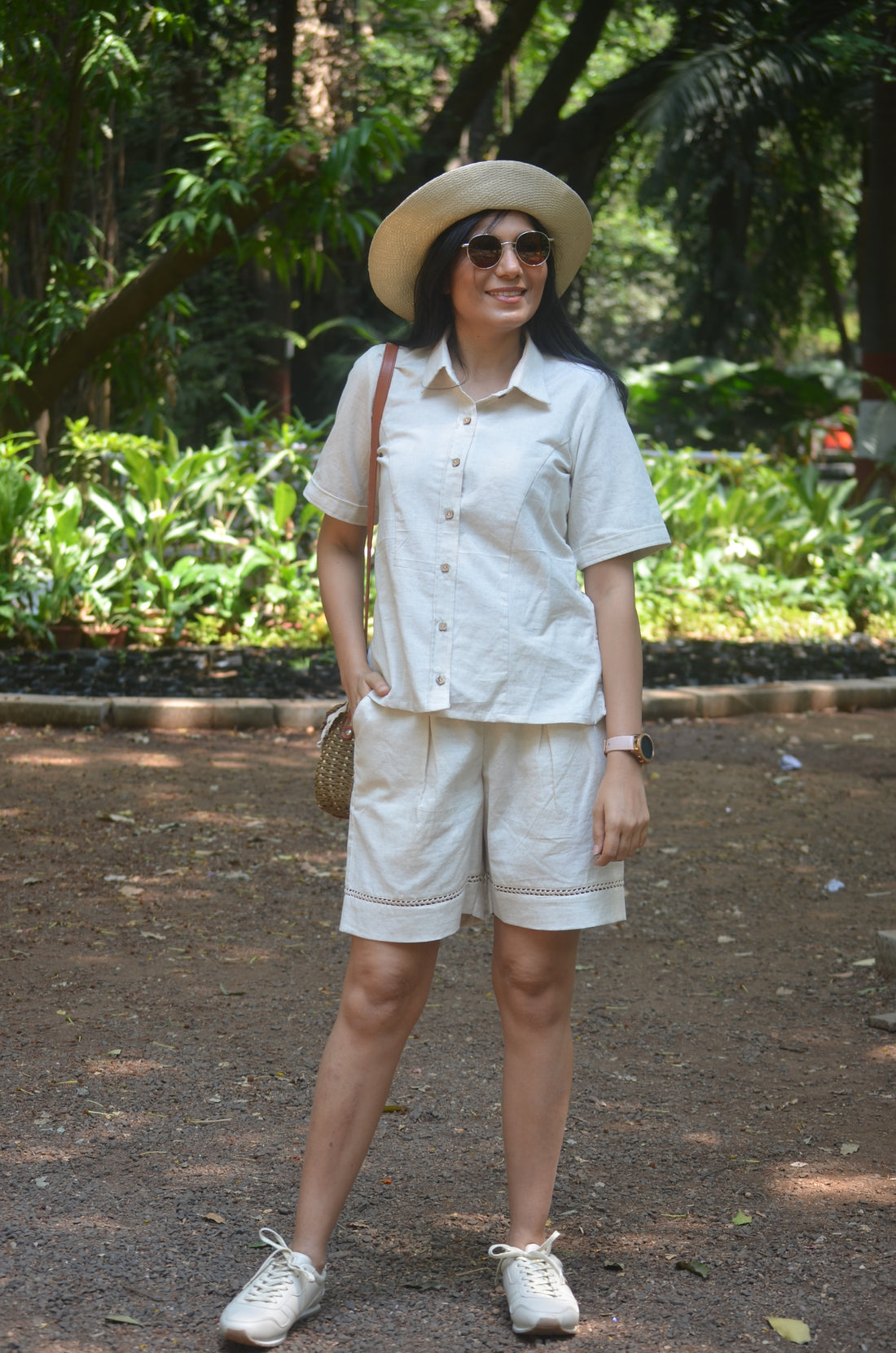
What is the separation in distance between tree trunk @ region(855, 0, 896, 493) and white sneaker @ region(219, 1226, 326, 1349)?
9972 millimetres

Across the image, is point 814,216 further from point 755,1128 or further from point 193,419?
point 755,1128

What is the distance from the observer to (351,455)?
2.43m

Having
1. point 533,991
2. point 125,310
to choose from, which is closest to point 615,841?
point 533,991

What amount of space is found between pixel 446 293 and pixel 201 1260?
172cm

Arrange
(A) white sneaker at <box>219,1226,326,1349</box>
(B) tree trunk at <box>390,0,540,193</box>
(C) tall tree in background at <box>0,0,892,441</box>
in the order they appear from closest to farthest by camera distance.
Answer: (A) white sneaker at <box>219,1226,326,1349</box> → (C) tall tree in background at <box>0,0,892,441</box> → (B) tree trunk at <box>390,0,540,193</box>

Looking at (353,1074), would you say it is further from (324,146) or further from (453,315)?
(324,146)

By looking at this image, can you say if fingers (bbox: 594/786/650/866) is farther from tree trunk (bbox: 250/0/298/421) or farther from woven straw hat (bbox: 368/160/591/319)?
tree trunk (bbox: 250/0/298/421)

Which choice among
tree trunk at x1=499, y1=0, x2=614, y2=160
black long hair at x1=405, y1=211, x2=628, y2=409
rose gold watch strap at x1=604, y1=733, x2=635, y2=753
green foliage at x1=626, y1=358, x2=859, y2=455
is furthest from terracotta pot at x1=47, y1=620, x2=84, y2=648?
green foliage at x1=626, y1=358, x2=859, y2=455

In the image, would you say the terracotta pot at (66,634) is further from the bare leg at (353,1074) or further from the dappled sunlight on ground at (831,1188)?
the bare leg at (353,1074)

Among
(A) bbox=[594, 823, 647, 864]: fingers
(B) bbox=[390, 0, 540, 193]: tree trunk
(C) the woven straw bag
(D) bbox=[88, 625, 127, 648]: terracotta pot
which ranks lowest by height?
(D) bbox=[88, 625, 127, 648]: terracotta pot

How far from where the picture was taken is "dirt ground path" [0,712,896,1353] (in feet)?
Answer: 7.98

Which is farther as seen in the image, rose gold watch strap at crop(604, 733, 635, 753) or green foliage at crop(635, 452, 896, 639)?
green foliage at crop(635, 452, 896, 639)

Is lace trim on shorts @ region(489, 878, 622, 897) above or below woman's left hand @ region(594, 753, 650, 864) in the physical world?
below

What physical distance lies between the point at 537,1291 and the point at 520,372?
4.83 feet
